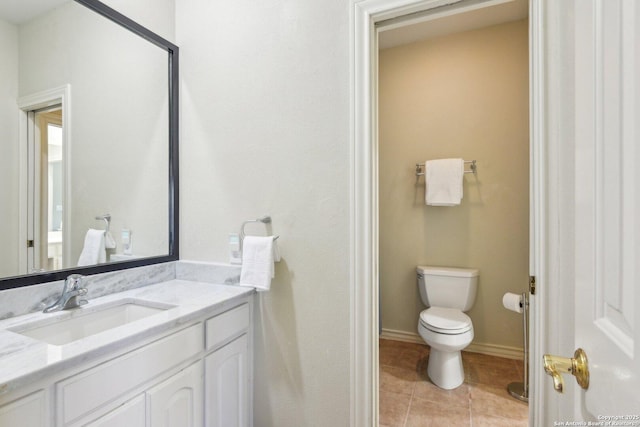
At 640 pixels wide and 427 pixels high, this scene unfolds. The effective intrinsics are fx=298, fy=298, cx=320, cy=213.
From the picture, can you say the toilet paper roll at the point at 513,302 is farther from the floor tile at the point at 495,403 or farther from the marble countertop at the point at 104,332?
the marble countertop at the point at 104,332

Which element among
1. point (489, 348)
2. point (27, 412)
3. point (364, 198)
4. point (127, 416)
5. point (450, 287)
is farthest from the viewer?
point (489, 348)

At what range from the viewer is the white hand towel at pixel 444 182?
237cm

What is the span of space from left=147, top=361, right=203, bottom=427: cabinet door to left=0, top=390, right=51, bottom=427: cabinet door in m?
0.30

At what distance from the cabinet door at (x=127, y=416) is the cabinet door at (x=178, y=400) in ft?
0.09

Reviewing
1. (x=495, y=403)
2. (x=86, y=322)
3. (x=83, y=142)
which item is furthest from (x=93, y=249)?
(x=495, y=403)

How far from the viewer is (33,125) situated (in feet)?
3.97

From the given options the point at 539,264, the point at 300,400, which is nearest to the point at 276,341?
the point at 300,400

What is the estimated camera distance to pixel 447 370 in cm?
204

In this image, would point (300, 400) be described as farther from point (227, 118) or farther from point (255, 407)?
point (227, 118)

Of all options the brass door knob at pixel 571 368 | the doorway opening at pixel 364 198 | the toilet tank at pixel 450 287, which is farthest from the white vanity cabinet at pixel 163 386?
the toilet tank at pixel 450 287

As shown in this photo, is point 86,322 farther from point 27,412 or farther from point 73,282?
point 27,412

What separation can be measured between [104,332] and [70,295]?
385 mm

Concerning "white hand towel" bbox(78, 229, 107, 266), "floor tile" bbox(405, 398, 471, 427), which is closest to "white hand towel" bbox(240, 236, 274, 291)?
"white hand towel" bbox(78, 229, 107, 266)

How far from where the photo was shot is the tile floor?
1.74m
